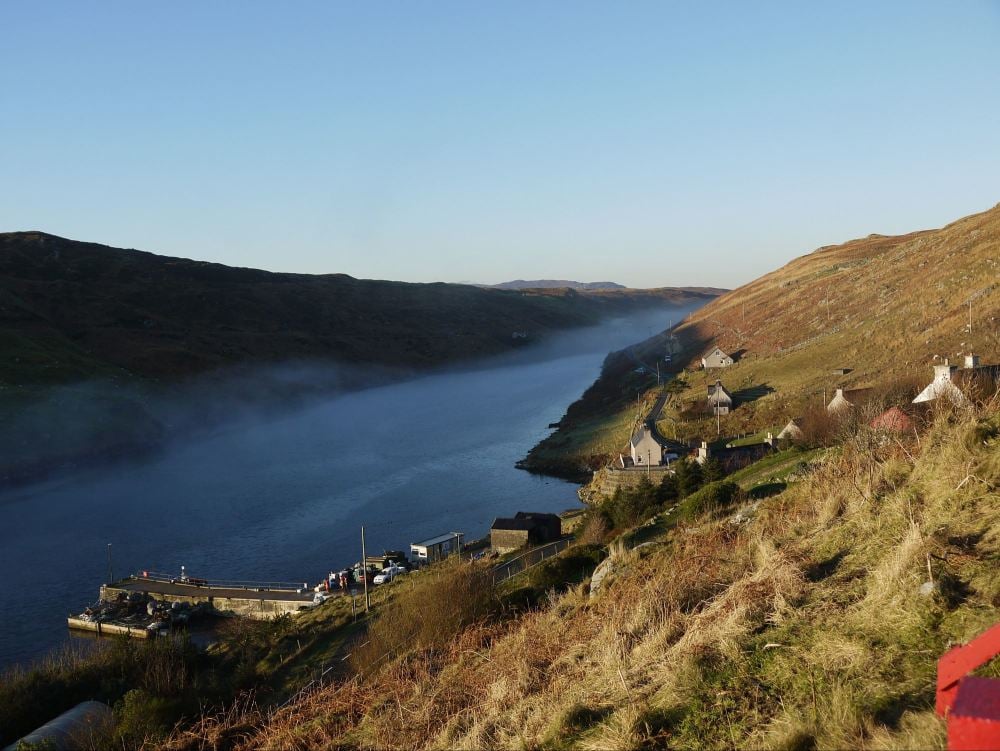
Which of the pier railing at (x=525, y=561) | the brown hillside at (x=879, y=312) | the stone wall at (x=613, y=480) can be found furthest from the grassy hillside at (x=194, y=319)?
the pier railing at (x=525, y=561)

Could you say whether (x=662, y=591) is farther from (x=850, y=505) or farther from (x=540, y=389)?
(x=540, y=389)

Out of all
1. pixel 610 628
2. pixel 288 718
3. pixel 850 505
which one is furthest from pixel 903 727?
pixel 288 718

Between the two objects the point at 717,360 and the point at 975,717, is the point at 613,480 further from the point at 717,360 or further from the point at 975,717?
the point at 975,717

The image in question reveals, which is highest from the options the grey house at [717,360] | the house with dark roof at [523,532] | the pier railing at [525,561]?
the grey house at [717,360]

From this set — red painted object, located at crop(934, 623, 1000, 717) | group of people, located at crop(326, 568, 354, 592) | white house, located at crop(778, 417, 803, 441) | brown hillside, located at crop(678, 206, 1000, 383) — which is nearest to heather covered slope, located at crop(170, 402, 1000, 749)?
red painted object, located at crop(934, 623, 1000, 717)

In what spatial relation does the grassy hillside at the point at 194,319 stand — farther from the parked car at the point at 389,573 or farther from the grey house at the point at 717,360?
the grey house at the point at 717,360

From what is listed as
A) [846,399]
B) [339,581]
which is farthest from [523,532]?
[846,399]
